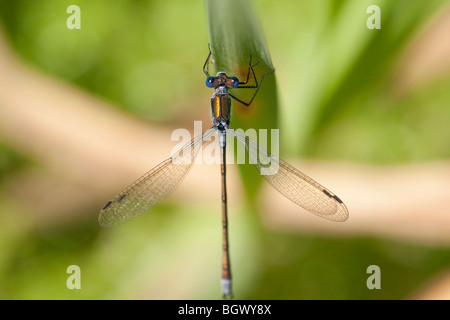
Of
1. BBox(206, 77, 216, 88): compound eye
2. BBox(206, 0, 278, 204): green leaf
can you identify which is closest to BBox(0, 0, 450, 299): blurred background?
BBox(206, 0, 278, 204): green leaf

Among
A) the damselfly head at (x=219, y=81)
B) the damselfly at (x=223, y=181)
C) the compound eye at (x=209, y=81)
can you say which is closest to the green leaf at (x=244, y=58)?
the damselfly at (x=223, y=181)

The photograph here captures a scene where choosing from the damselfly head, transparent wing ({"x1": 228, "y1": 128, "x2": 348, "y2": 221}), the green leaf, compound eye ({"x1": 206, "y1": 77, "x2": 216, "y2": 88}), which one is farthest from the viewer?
compound eye ({"x1": 206, "y1": 77, "x2": 216, "y2": 88})

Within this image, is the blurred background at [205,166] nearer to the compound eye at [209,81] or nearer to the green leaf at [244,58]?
the green leaf at [244,58]

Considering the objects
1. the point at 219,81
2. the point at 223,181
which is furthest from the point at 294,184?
the point at 219,81

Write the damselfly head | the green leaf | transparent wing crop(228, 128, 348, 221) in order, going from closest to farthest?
the green leaf, transparent wing crop(228, 128, 348, 221), the damselfly head

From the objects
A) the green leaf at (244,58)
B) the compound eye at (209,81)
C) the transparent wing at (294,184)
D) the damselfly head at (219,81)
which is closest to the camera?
the green leaf at (244,58)

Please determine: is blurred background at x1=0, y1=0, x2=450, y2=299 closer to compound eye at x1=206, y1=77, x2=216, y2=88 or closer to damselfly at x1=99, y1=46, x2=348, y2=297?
damselfly at x1=99, y1=46, x2=348, y2=297

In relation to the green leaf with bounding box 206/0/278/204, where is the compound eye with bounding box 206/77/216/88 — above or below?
above

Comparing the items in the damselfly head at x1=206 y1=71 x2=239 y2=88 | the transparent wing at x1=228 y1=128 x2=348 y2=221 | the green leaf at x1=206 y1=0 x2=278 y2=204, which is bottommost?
the transparent wing at x1=228 y1=128 x2=348 y2=221
